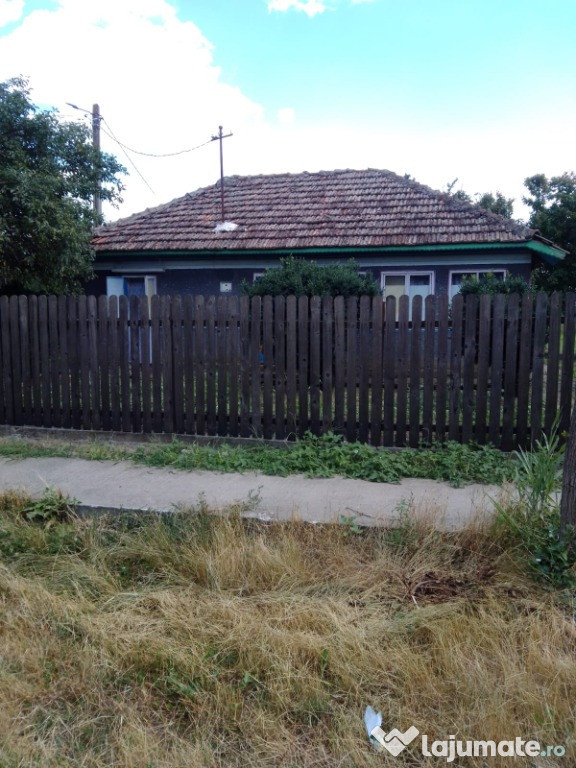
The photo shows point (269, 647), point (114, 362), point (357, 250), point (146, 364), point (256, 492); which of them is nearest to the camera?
point (269, 647)

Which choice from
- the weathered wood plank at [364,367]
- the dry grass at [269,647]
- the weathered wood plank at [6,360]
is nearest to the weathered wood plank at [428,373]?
the weathered wood plank at [364,367]

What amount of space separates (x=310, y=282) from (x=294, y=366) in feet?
8.32

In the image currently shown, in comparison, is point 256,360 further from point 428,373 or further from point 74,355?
point 74,355

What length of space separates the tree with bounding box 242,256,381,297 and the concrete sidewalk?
3.78 meters

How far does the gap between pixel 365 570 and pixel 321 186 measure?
1234 centimetres

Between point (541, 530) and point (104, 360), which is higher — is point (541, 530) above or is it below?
below

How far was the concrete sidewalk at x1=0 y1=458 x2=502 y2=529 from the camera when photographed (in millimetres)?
4543

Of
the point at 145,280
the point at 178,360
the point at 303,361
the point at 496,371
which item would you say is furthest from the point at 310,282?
the point at 145,280

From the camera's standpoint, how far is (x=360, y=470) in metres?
5.68

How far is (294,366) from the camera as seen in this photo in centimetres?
656

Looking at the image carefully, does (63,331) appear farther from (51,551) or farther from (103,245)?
(103,245)

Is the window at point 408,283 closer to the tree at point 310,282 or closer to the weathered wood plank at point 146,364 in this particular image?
the tree at point 310,282

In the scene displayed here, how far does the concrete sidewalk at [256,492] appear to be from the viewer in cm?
454

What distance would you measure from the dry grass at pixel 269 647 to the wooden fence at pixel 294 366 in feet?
7.83
